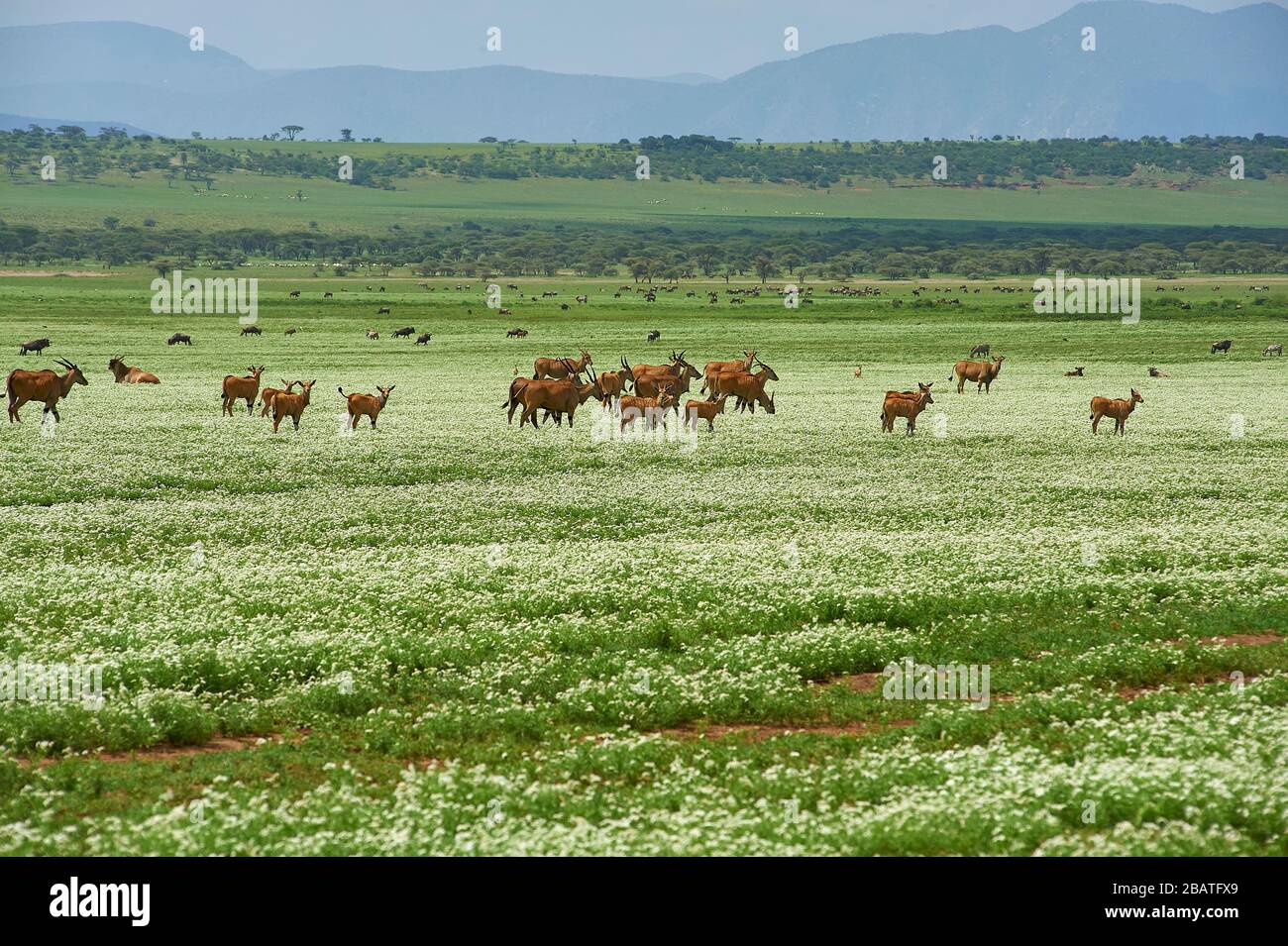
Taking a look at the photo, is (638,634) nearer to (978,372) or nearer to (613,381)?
(613,381)

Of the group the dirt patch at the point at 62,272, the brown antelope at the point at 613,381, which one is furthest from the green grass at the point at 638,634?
the dirt patch at the point at 62,272

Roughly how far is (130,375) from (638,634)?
4534 cm

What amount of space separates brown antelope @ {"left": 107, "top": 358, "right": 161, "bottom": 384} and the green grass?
14.7m

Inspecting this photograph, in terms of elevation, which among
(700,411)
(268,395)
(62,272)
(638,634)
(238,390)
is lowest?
(638,634)

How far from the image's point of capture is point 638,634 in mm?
16609

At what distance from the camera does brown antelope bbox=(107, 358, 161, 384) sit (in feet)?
177

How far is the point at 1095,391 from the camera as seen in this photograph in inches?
2133

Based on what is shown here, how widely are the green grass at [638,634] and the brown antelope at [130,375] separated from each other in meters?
14.7

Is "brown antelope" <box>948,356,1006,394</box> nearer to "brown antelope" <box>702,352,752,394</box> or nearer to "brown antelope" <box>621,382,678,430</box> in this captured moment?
"brown antelope" <box>702,352,752,394</box>

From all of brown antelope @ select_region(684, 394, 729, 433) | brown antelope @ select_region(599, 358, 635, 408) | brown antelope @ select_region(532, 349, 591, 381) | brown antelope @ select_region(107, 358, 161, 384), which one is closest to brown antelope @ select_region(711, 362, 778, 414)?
brown antelope @ select_region(599, 358, 635, 408)

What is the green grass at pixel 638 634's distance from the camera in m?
10.3

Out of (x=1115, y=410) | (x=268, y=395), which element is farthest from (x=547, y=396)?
(x=1115, y=410)
